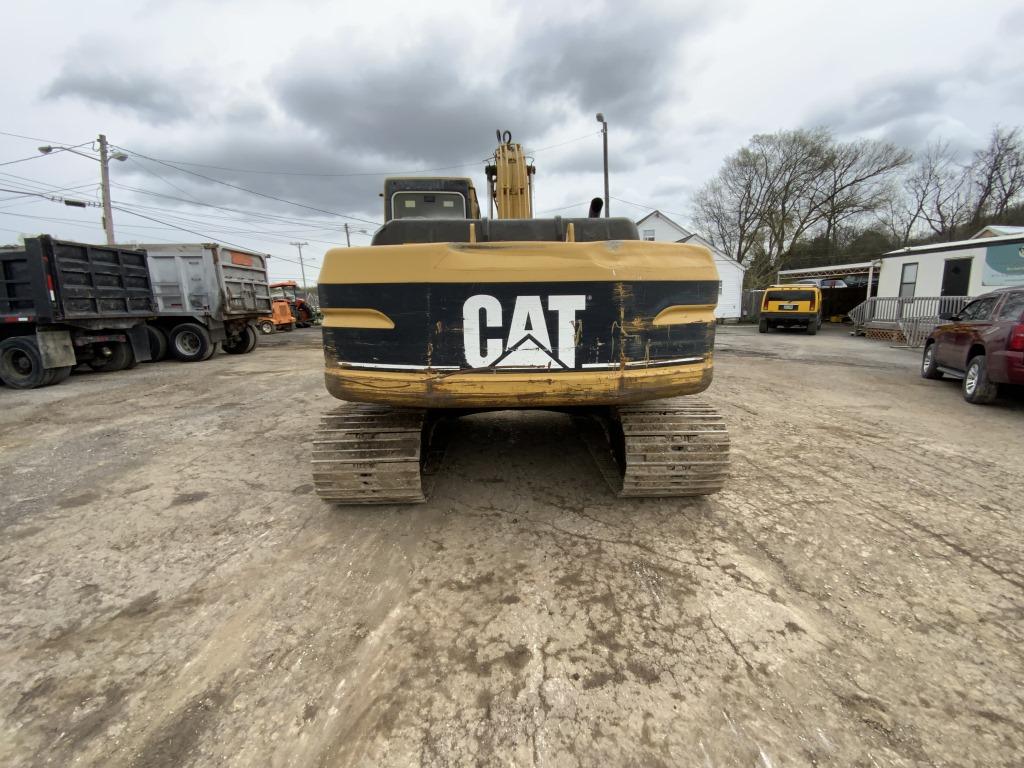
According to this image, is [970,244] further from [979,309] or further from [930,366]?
[979,309]

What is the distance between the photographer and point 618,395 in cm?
253

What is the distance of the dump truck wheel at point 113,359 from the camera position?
1034 cm

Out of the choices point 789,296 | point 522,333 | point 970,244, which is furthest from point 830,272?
point 522,333

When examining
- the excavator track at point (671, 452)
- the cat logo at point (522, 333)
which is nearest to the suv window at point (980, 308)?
the excavator track at point (671, 452)

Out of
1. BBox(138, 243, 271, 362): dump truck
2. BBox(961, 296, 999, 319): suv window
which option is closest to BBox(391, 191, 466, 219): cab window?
BBox(961, 296, 999, 319): suv window

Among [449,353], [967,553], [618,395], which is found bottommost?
[967,553]

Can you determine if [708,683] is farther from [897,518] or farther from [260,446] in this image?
[260,446]

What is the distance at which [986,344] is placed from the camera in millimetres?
6230

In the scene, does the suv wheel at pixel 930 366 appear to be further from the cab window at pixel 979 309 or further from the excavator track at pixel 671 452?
the excavator track at pixel 671 452

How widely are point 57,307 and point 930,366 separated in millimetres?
15743

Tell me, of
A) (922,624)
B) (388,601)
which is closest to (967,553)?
(922,624)

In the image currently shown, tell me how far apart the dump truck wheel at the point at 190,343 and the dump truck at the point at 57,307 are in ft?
5.24

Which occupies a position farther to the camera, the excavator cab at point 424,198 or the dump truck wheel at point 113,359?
the dump truck wheel at point 113,359

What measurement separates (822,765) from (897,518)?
2.29m
